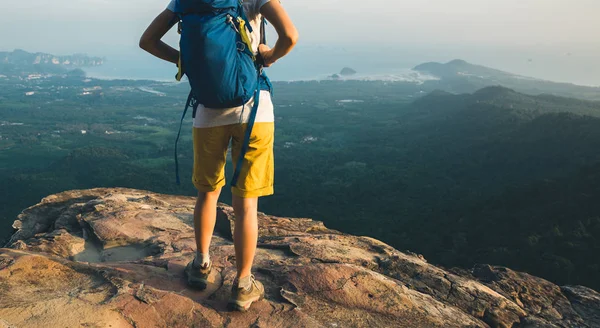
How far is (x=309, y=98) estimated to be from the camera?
172 meters

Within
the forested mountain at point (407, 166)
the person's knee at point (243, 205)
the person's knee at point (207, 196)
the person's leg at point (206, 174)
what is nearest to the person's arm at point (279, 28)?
the person's leg at point (206, 174)

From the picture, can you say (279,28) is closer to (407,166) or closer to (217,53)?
(217,53)

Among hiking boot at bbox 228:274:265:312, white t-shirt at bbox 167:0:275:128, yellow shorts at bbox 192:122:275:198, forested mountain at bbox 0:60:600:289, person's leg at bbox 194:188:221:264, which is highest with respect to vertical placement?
white t-shirt at bbox 167:0:275:128

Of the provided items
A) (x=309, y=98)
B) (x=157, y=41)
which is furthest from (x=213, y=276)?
(x=309, y=98)

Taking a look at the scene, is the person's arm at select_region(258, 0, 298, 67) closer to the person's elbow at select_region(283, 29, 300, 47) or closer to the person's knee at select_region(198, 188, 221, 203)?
the person's elbow at select_region(283, 29, 300, 47)

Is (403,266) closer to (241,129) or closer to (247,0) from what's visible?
(241,129)

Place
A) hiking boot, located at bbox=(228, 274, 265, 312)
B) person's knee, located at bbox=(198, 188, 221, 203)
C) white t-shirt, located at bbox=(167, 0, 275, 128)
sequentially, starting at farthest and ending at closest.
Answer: person's knee, located at bbox=(198, 188, 221, 203) → hiking boot, located at bbox=(228, 274, 265, 312) → white t-shirt, located at bbox=(167, 0, 275, 128)

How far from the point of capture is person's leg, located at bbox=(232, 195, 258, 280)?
3717mm

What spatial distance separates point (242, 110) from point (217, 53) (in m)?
0.56

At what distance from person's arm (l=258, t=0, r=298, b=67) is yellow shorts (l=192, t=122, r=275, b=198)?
0.64 metres

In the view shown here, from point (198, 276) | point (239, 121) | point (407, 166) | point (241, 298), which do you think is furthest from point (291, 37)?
point (407, 166)

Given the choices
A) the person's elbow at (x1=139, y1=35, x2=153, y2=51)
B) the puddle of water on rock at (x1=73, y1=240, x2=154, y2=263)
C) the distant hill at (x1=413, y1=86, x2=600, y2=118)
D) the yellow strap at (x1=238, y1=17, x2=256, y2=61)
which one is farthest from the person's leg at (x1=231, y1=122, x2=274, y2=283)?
the distant hill at (x1=413, y1=86, x2=600, y2=118)

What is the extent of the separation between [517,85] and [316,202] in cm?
17521

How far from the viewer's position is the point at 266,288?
4.53 metres
